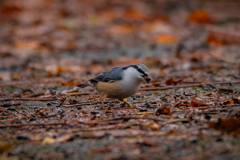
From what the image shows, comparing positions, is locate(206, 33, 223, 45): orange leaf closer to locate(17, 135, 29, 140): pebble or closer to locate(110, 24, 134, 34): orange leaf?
locate(110, 24, 134, 34): orange leaf

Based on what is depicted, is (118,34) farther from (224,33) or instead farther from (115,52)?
(224,33)

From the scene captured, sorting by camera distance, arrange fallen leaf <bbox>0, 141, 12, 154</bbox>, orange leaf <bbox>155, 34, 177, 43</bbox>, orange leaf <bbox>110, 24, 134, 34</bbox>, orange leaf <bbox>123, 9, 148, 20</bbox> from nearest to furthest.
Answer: fallen leaf <bbox>0, 141, 12, 154</bbox>, orange leaf <bbox>155, 34, 177, 43</bbox>, orange leaf <bbox>110, 24, 134, 34</bbox>, orange leaf <bbox>123, 9, 148, 20</bbox>

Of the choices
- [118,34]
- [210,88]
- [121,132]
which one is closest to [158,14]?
[118,34]

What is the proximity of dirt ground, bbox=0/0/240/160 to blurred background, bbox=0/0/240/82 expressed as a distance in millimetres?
34

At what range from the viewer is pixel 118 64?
305 inches

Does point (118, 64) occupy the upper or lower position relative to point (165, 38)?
lower

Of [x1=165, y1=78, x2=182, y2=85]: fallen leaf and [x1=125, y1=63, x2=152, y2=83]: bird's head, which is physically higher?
[x1=125, y1=63, x2=152, y2=83]: bird's head

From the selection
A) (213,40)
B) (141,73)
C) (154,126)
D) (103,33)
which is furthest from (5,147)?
(103,33)

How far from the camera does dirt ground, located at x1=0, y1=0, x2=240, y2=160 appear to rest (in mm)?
2652

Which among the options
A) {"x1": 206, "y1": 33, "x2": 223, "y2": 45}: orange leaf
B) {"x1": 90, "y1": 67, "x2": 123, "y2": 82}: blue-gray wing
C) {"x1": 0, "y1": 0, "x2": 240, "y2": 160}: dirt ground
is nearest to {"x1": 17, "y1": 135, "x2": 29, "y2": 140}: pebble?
{"x1": 0, "y1": 0, "x2": 240, "y2": 160}: dirt ground

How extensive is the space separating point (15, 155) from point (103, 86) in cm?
181

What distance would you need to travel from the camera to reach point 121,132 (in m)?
2.91

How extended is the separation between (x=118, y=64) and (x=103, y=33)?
3.93m

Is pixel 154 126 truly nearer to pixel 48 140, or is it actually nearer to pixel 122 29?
pixel 48 140
